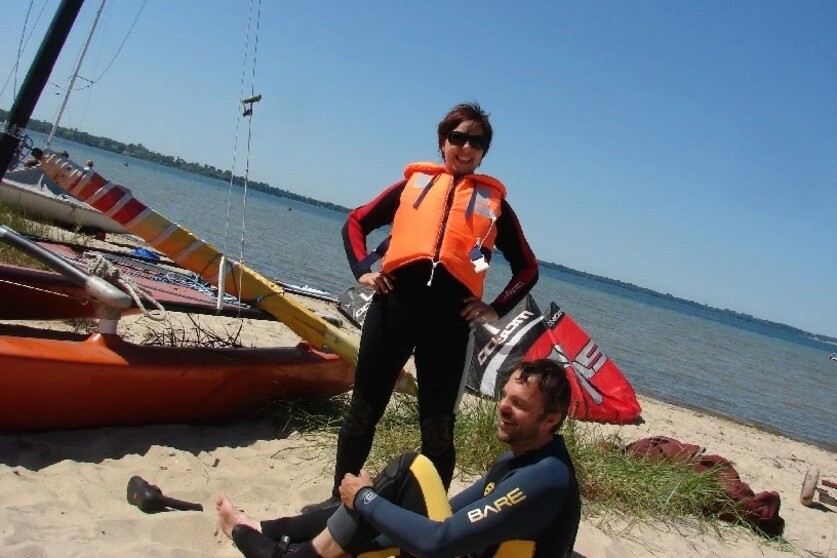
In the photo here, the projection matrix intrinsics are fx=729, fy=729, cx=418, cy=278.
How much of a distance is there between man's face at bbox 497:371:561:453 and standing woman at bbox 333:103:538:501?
2.43 ft

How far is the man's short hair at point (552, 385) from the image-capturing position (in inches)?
85.3

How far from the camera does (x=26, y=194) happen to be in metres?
10.9

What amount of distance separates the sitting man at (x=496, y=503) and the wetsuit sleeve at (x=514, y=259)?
3.00 feet

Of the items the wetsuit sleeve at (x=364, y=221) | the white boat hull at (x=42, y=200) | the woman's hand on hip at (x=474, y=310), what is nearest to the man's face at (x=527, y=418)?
the woman's hand on hip at (x=474, y=310)

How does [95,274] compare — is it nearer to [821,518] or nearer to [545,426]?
[545,426]

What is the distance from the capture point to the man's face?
7.11 ft

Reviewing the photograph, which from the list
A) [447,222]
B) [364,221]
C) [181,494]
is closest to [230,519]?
[181,494]

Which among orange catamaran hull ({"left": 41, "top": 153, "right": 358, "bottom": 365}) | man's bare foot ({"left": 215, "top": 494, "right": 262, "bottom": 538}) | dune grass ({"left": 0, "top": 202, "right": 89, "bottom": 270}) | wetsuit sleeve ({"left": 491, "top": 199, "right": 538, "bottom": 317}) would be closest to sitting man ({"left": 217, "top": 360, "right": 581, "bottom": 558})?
man's bare foot ({"left": 215, "top": 494, "right": 262, "bottom": 538})

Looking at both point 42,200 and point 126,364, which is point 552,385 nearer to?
point 126,364

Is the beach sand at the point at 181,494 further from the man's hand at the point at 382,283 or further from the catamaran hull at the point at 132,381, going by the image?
the man's hand at the point at 382,283

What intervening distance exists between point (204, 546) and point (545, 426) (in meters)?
1.40

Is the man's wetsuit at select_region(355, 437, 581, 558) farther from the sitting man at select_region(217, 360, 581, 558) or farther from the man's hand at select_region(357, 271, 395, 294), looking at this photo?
the man's hand at select_region(357, 271, 395, 294)

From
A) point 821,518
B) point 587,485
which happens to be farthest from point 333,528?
point 821,518

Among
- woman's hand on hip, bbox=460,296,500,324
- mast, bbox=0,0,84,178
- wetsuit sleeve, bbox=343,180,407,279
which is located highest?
mast, bbox=0,0,84,178
